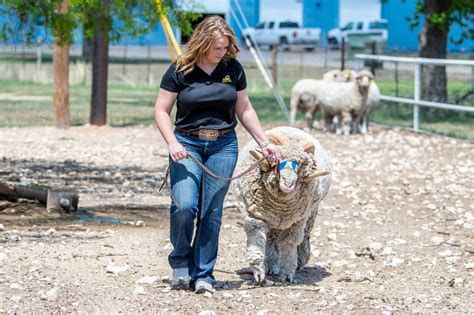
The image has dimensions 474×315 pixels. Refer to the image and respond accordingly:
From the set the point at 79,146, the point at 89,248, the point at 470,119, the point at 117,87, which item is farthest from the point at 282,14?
the point at 89,248

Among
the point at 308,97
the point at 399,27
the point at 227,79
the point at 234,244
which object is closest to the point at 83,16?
the point at 234,244

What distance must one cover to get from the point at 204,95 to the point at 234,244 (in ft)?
8.33

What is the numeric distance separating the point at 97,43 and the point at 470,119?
8410mm

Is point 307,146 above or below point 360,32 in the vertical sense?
below

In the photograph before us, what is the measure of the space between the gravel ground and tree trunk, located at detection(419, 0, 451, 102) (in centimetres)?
478

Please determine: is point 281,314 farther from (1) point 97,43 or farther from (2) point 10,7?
(1) point 97,43

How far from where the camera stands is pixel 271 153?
7176 mm

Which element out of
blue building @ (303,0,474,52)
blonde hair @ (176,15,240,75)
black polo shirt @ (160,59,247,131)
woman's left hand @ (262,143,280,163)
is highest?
blue building @ (303,0,474,52)

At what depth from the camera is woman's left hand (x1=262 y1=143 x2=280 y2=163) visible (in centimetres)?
716

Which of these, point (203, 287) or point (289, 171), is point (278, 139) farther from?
point (203, 287)

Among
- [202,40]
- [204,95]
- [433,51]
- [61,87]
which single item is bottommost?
[61,87]

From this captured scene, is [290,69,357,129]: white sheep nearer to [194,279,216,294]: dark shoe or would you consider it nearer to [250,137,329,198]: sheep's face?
[250,137,329,198]: sheep's face

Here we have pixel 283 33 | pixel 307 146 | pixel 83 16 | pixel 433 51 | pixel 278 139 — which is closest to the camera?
pixel 307 146

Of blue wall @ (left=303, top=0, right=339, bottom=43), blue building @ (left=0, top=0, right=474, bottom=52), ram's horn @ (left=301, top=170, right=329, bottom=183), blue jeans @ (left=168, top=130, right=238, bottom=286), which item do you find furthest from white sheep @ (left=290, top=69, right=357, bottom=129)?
blue wall @ (left=303, top=0, right=339, bottom=43)
